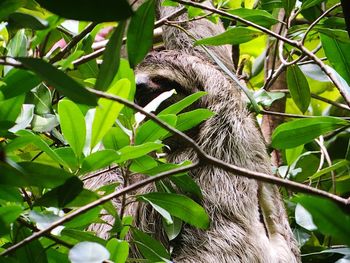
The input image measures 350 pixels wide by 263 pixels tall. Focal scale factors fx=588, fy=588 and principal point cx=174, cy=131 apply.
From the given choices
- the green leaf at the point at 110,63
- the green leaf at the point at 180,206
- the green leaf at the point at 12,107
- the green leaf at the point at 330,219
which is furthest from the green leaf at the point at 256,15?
the green leaf at the point at 330,219

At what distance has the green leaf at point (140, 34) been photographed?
4.96ft

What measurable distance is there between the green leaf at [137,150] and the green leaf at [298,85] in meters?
1.23

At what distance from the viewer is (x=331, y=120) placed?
6.92ft

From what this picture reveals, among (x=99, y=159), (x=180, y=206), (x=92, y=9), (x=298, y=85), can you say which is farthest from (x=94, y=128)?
(x=298, y=85)

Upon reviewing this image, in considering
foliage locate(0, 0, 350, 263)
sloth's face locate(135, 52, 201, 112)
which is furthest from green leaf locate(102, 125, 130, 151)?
sloth's face locate(135, 52, 201, 112)

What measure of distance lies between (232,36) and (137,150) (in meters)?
0.90

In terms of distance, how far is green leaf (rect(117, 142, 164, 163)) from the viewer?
1.84 meters

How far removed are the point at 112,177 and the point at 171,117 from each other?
1.68m

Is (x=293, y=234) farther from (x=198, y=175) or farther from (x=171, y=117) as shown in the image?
(x=171, y=117)

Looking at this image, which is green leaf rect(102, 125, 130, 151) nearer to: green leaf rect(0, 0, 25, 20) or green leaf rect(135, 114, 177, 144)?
green leaf rect(135, 114, 177, 144)

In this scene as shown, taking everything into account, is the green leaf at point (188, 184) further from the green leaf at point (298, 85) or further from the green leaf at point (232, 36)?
the green leaf at point (298, 85)

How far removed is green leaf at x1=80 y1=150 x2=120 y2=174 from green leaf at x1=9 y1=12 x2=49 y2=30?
585 millimetres

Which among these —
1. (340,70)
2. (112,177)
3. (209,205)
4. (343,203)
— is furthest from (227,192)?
(343,203)

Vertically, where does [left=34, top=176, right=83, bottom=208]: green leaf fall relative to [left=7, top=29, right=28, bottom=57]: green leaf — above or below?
below
